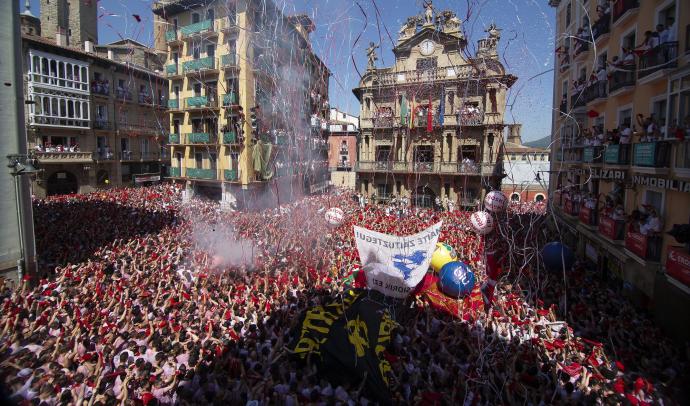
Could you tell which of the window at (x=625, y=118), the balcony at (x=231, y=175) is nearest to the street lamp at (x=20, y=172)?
the balcony at (x=231, y=175)

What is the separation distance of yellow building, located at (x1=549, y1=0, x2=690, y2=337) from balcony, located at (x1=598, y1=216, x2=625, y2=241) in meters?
0.03

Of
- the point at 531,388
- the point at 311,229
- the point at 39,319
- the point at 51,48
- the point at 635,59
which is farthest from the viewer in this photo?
the point at 51,48

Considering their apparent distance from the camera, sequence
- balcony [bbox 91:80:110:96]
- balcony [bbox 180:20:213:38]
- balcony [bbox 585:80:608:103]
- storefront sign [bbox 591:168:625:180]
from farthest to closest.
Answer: balcony [bbox 91:80:110:96] → balcony [bbox 180:20:213:38] → balcony [bbox 585:80:608:103] → storefront sign [bbox 591:168:625:180]

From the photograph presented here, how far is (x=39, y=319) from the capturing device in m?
7.33

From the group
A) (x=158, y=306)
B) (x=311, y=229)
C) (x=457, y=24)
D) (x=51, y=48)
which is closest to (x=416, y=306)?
(x=158, y=306)

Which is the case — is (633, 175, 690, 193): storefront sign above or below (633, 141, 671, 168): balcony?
below

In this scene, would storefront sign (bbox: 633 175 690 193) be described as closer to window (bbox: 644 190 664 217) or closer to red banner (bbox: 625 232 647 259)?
window (bbox: 644 190 664 217)

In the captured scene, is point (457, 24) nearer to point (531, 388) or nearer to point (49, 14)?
point (531, 388)

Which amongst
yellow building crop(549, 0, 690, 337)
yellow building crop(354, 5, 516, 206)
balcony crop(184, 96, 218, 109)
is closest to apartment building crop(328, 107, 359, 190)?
yellow building crop(354, 5, 516, 206)

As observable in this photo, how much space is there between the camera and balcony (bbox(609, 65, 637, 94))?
11.1 meters

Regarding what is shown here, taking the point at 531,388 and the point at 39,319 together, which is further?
the point at 39,319

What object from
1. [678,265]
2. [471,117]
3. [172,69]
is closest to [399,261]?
[678,265]

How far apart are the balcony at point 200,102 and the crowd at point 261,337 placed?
12.7 metres

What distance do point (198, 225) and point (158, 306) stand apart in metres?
8.41
